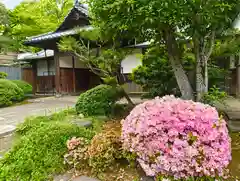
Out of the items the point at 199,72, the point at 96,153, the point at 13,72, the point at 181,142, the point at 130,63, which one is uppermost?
the point at 130,63

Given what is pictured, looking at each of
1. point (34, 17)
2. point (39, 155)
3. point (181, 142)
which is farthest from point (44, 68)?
point (181, 142)

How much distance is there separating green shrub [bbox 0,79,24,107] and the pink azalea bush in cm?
734

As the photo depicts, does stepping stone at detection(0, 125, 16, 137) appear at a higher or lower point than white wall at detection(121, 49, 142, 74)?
lower

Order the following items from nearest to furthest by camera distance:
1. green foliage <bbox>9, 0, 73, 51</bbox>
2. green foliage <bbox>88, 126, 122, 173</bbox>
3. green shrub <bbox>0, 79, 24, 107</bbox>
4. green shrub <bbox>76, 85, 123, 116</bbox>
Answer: green foliage <bbox>88, 126, 122, 173</bbox>, green shrub <bbox>76, 85, 123, 116</bbox>, green shrub <bbox>0, 79, 24, 107</bbox>, green foliage <bbox>9, 0, 73, 51</bbox>

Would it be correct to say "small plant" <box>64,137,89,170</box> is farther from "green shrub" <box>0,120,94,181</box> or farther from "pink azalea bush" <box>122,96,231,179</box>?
"pink azalea bush" <box>122,96,231,179</box>

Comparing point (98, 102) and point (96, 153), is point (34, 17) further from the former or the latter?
point (96, 153)

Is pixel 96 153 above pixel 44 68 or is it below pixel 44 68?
below

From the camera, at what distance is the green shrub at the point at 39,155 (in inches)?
103

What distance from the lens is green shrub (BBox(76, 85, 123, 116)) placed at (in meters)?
4.84

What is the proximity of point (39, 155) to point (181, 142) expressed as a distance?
1874 millimetres

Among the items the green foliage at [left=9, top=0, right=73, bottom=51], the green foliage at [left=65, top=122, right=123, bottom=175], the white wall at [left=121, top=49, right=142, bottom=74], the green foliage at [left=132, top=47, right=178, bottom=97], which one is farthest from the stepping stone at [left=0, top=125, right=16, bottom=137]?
the green foliage at [left=9, top=0, right=73, bottom=51]

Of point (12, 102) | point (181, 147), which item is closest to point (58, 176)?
point (181, 147)

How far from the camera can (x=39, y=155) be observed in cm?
278

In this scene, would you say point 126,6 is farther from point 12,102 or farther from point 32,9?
point 32,9
